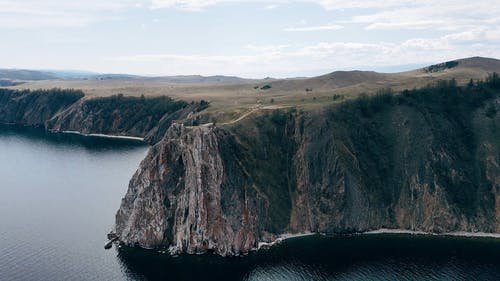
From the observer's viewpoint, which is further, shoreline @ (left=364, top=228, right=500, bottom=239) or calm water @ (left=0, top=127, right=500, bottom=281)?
shoreline @ (left=364, top=228, right=500, bottom=239)

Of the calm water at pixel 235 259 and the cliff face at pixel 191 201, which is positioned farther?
the cliff face at pixel 191 201

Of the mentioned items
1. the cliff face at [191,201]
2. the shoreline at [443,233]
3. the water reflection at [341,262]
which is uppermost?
the cliff face at [191,201]

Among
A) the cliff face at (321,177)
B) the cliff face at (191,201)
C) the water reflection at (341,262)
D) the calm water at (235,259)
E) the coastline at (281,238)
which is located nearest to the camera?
the calm water at (235,259)

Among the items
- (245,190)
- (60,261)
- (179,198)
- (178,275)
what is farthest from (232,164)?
(60,261)

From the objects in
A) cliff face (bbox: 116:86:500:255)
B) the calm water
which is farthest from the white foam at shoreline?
the calm water

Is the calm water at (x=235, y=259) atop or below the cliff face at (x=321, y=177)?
below

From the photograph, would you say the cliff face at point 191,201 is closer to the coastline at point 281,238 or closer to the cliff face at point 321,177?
the cliff face at point 321,177

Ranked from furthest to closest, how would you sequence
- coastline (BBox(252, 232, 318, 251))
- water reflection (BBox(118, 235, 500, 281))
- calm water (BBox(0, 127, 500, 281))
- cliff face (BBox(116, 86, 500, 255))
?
cliff face (BBox(116, 86, 500, 255)), coastline (BBox(252, 232, 318, 251)), water reflection (BBox(118, 235, 500, 281)), calm water (BBox(0, 127, 500, 281))

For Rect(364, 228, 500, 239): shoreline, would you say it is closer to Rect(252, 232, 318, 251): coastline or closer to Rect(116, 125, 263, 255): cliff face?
Rect(252, 232, 318, 251): coastline

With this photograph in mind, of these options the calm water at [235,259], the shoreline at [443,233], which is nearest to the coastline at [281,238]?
the calm water at [235,259]

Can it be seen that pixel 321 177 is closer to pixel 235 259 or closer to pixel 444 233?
pixel 444 233
